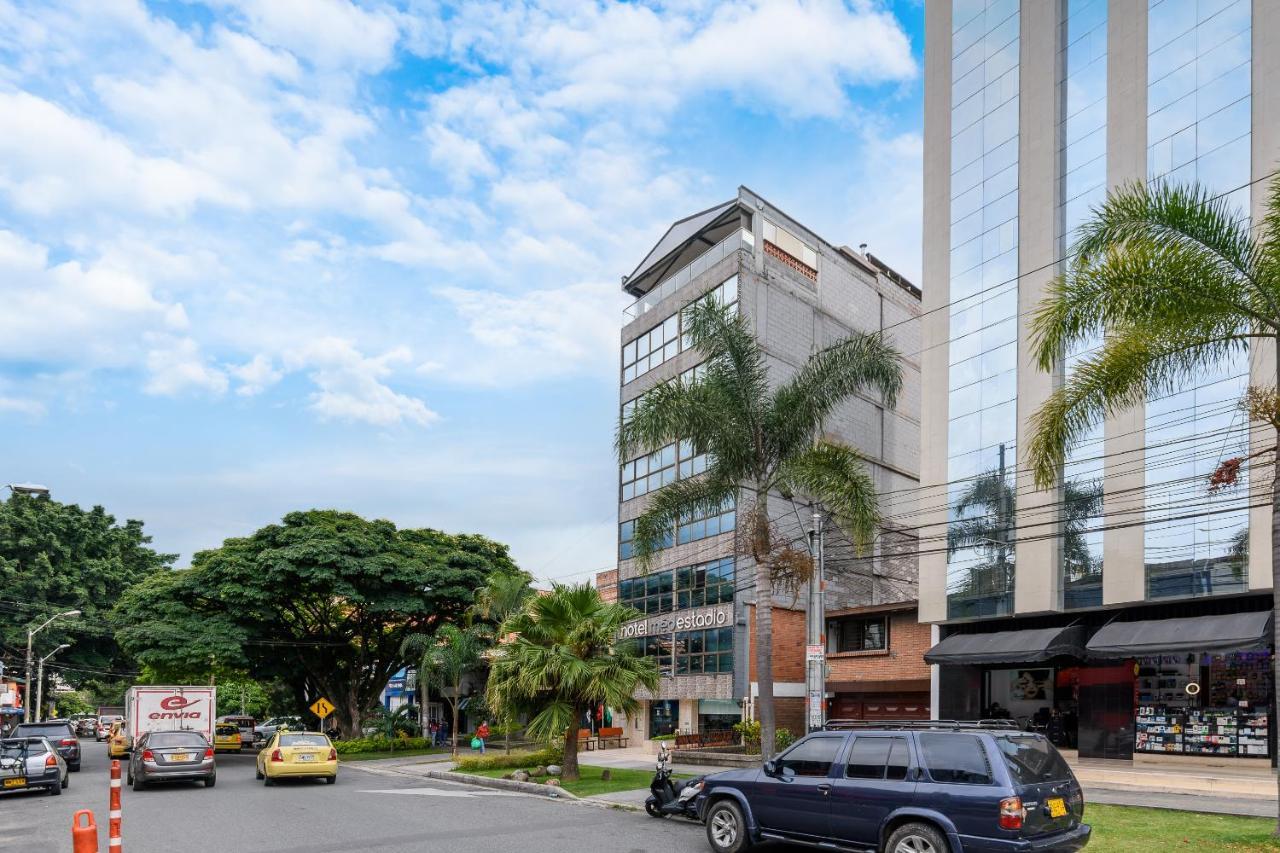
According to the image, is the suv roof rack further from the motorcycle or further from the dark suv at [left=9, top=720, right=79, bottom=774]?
the dark suv at [left=9, top=720, right=79, bottom=774]

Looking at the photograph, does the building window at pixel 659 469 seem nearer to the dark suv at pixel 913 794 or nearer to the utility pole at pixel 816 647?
the utility pole at pixel 816 647

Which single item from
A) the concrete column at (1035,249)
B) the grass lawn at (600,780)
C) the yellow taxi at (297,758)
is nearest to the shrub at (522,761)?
the grass lawn at (600,780)

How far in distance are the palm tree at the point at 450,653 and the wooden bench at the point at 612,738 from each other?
215 inches

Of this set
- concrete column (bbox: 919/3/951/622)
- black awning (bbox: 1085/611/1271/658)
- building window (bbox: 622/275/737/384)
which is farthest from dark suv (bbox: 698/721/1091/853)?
building window (bbox: 622/275/737/384)

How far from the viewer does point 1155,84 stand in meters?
25.0

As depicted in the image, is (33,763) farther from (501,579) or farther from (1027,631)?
(1027,631)

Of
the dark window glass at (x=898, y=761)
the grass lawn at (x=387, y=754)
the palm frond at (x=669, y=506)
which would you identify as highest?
the palm frond at (x=669, y=506)

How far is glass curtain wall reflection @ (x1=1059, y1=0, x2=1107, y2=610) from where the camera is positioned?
25219 millimetres

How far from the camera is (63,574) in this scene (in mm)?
55500

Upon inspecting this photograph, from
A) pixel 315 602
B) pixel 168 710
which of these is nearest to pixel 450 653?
pixel 315 602

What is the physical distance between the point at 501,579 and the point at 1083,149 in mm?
22265

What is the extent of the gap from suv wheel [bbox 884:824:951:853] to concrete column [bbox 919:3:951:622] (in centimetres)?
1772

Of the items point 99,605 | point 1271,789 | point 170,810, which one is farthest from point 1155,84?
point 99,605

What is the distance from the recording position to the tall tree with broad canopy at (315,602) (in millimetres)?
36969
